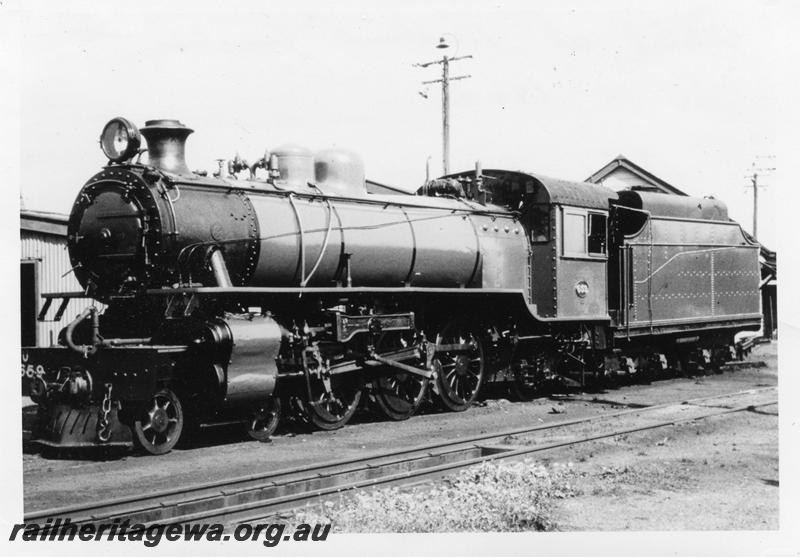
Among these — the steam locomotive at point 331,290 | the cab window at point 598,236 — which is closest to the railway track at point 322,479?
the steam locomotive at point 331,290

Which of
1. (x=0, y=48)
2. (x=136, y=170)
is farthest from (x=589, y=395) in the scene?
(x=0, y=48)

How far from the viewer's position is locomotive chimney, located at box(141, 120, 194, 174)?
9727mm

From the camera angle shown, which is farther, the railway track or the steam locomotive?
the steam locomotive

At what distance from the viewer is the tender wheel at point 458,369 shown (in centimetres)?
1239

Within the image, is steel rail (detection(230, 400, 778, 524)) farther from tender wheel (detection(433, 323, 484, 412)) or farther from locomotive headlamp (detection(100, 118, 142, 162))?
locomotive headlamp (detection(100, 118, 142, 162))

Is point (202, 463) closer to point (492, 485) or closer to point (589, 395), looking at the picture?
point (492, 485)

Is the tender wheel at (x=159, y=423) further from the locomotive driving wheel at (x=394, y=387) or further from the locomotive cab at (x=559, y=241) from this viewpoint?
the locomotive cab at (x=559, y=241)

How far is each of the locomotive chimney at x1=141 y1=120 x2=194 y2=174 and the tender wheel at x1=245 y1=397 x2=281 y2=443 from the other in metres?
2.73

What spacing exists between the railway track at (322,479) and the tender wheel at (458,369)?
1.91 m

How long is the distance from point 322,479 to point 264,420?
2703mm

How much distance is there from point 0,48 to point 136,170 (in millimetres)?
2083

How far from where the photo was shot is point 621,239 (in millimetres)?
14461

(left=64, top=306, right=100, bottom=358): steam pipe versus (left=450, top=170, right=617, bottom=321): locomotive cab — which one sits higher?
(left=450, top=170, right=617, bottom=321): locomotive cab

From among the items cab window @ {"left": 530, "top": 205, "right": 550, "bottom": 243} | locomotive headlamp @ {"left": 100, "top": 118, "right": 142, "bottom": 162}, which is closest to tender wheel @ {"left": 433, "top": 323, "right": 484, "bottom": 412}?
cab window @ {"left": 530, "top": 205, "right": 550, "bottom": 243}
